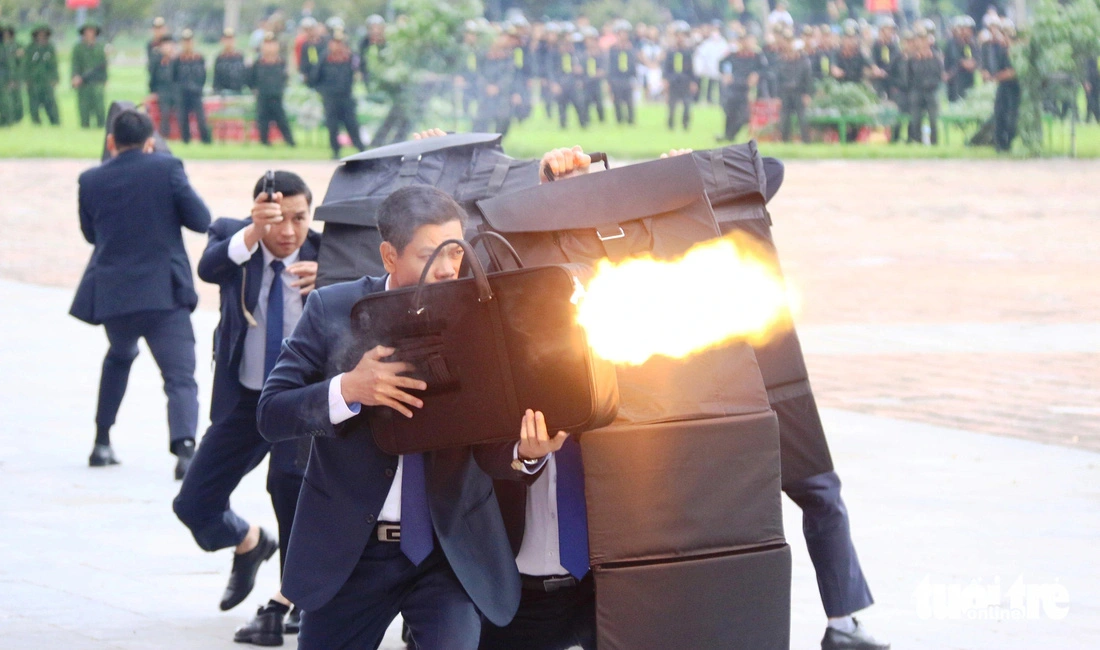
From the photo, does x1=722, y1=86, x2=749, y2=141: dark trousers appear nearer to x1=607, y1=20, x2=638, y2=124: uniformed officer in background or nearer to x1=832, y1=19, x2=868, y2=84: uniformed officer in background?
x1=832, y1=19, x2=868, y2=84: uniformed officer in background

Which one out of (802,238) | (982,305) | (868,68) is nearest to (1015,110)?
(868,68)

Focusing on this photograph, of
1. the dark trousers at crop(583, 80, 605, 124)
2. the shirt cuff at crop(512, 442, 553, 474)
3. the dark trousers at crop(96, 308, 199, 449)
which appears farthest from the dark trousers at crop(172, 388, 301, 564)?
the dark trousers at crop(583, 80, 605, 124)

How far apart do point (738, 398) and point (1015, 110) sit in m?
21.5

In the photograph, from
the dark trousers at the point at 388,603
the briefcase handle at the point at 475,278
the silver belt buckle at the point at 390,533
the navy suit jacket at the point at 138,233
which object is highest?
the briefcase handle at the point at 475,278

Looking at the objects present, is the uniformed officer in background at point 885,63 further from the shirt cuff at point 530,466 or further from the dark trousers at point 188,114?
the shirt cuff at point 530,466

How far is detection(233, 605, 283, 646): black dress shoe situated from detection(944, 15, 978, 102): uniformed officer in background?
889 inches

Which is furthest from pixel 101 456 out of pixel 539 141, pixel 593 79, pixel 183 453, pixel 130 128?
pixel 593 79

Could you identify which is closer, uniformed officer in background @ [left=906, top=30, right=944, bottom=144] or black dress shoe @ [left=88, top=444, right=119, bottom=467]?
black dress shoe @ [left=88, top=444, right=119, bottom=467]

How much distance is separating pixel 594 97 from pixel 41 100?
1087 centimetres

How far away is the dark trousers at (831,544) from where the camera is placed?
4340 mm

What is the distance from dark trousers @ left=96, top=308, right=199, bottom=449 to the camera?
7273 mm

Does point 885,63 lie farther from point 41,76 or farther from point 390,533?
point 390,533

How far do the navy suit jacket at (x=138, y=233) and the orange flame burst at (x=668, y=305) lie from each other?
4.15 m

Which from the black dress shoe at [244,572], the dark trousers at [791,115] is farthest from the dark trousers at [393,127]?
the black dress shoe at [244,572]
